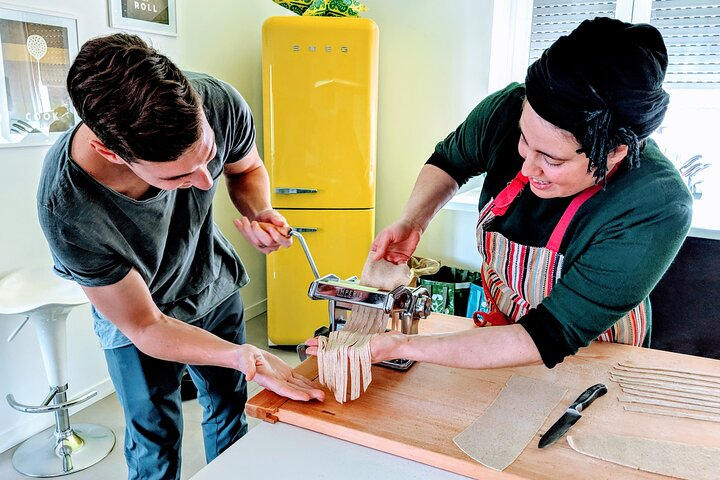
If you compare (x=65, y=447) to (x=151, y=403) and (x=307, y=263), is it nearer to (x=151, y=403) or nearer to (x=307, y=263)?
(x=151, y=403)

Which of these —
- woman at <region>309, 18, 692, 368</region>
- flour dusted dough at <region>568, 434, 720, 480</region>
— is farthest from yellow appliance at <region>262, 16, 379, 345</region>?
flour dusted dough at <region>568, 434, 720, 480</region>

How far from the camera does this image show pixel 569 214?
1.22 m

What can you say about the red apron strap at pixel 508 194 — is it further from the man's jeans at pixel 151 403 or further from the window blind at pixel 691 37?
the window blind at pixel 691 37

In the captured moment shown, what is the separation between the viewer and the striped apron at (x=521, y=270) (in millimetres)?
1283

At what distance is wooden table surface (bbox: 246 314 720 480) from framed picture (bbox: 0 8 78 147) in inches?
69.4

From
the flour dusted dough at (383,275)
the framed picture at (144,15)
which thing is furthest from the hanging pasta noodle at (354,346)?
the framed picture at (144,15)

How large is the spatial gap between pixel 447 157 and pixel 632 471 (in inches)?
37.0

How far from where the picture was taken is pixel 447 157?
1.62 metres

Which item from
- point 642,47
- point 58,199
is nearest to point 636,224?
point 642,47

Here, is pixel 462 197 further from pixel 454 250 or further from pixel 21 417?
pixel 21 417

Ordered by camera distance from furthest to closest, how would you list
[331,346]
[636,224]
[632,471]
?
[331,346] < [636,224] < [632,471]

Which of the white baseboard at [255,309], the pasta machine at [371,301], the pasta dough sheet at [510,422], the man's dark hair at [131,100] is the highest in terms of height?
the man's dark hair at [131,100]

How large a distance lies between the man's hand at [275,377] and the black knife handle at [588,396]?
52cm

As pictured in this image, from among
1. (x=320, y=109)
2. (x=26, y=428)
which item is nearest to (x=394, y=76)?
(x=320, y=109)
